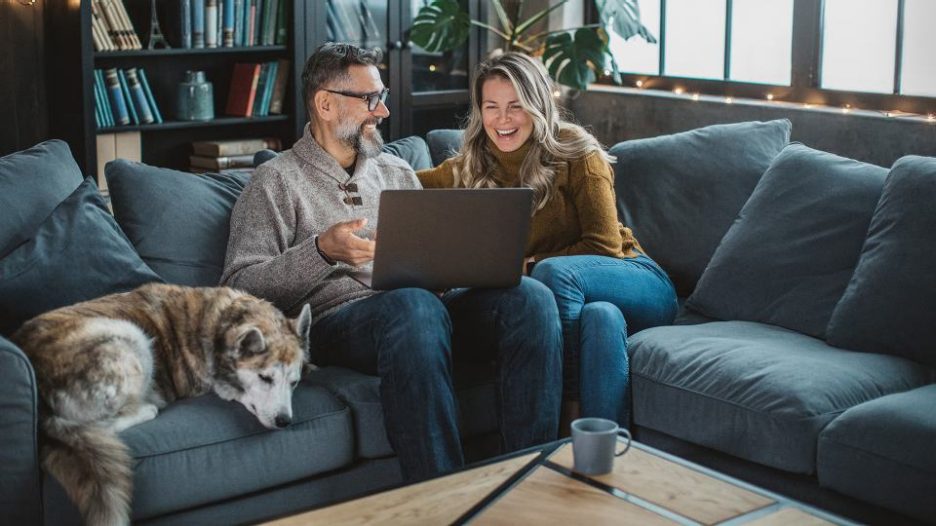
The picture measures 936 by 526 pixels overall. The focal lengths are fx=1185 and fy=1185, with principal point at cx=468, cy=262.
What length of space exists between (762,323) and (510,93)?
2.96 feet

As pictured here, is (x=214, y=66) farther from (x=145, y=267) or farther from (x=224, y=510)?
(x=224, y=510)

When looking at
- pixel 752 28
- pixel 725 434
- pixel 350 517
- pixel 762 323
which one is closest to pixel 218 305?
pixel 350 517

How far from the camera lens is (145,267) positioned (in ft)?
9.23

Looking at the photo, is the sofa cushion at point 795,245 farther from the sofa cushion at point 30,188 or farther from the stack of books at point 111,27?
the stack of books at point 111,27

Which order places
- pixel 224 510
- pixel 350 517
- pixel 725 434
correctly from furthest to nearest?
pixel 725 434 < pixel 224 510 < pixel 350 517

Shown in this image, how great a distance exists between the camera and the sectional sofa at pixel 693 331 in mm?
2375

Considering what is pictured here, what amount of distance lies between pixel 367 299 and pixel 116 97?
2244 millimetres

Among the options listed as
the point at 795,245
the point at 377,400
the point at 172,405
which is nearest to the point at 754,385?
the point at 795,245

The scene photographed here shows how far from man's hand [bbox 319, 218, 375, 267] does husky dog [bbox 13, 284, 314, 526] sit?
0.14 meters

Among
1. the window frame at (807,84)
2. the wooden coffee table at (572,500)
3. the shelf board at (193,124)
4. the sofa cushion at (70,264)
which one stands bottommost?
the wooden coffee table at (572,500)

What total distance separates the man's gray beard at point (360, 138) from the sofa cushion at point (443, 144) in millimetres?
606

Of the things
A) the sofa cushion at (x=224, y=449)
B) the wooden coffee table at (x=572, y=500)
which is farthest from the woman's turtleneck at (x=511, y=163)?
the wooden coffee table at (x=572, y=500)

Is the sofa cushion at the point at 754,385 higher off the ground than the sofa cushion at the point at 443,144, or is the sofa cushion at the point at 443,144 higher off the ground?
the sofa cushion at the point at 443,144

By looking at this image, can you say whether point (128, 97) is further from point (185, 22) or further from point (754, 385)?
point (754, 385)
